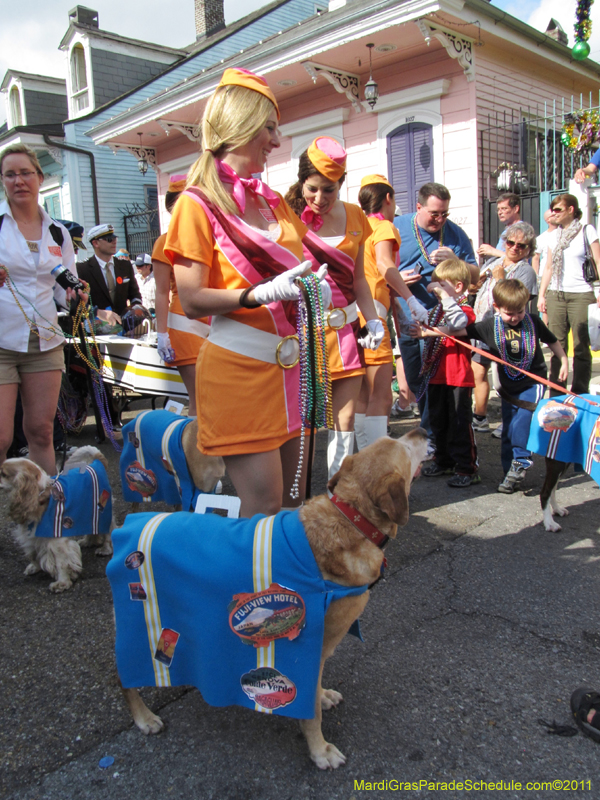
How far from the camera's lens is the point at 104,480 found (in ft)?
11.9

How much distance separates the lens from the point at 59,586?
3357 mm

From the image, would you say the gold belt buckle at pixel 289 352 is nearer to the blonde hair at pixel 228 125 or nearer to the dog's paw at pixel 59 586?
A: the blonde hair at pixel 228 125

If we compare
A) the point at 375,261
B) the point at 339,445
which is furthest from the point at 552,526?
the point at 375,261

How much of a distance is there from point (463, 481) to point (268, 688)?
319 centimetres

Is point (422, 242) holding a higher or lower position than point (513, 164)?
lower

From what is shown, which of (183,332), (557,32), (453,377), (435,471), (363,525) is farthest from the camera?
(557,32)

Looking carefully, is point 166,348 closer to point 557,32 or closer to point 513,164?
point 513,164

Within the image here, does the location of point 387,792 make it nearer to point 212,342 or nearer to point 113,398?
point 212,342

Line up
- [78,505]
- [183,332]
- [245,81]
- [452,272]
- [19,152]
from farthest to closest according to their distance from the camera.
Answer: [452,272] → [183,332] → [19,152] → [78,505] → [245,81]

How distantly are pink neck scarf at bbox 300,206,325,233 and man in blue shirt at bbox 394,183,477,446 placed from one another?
1.80 m

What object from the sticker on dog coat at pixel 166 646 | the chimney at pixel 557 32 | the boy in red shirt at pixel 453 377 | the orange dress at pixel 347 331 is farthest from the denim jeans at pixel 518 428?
→ the chimney at pixel 557 32

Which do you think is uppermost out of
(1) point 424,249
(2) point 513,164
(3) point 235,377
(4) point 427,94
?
(4) point 427,94

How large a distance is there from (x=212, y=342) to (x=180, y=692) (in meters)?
1.45

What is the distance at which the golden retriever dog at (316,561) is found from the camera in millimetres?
1938
